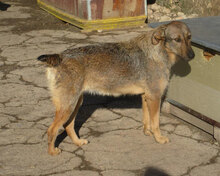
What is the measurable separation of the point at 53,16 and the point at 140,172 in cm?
741

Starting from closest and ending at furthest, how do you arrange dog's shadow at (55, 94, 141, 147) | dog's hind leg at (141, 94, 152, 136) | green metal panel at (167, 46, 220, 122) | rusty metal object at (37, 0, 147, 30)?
1. green metal panel at (167, 46, 220, 122)
2. dog's hind leg at (141, 94, 152, 136)
3. dog's shadow at (55, 94, 141, 147)
4. rusty metal object at (37, 0, 147, 30)

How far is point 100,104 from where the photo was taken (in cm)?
612

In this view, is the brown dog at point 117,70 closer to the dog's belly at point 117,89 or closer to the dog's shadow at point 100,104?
the dog's belly at point 117,89

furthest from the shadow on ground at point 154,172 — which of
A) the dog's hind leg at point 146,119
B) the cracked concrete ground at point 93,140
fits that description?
the dog's hind leg at point 146,119

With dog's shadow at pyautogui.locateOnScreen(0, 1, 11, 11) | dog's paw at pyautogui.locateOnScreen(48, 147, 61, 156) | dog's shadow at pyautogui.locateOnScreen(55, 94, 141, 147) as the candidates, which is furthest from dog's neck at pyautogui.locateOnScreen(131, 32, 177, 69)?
dog's shadow at pyautogui.locateOnScreen(0, 1, 11, 11)

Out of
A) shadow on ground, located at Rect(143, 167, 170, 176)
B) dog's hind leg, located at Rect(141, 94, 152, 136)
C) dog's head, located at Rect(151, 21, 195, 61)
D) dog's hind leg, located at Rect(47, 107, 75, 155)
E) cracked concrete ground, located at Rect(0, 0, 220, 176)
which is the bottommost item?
shadow on ground, located at Rect(143, 167, 170, 176)

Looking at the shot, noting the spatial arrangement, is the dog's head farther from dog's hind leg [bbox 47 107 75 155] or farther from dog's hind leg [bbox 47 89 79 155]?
dog's hind leg [bbox 47 107 75 155]

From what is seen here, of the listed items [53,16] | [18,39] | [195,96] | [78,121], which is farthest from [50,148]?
[53,16]

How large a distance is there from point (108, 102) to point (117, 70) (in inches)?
56.1

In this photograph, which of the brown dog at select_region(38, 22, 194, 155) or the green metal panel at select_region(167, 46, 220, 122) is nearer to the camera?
the brown dog at select_region(38, 22, 194, 155)

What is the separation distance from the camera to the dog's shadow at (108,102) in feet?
17.6

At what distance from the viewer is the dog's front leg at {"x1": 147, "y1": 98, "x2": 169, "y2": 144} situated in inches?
194

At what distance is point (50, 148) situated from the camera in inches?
185

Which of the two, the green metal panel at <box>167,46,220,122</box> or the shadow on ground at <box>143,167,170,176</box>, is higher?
the green metal panel at <box>167,46,220,122</box>
